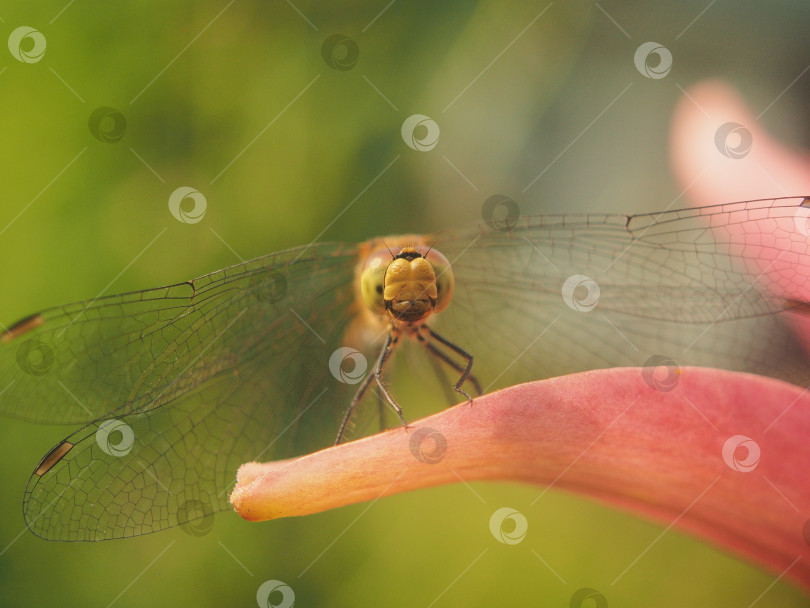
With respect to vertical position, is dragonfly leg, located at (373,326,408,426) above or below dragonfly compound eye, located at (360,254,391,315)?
below

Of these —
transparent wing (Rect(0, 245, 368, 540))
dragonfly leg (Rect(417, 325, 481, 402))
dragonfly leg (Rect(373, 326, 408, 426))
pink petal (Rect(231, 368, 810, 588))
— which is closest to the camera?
pink petal (Rect(231, 368, 810, 588))

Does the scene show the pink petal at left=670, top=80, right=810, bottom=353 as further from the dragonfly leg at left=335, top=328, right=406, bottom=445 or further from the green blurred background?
the dragonfly leg at left=335, top=328, right=406, bottom=445

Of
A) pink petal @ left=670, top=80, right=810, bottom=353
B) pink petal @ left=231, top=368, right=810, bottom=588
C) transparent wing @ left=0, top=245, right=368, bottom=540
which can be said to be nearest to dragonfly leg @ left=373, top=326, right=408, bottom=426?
transparent wing @ left=0, top=245, right=368, bottom=540

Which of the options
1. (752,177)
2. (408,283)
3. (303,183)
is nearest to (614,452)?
(408,283)

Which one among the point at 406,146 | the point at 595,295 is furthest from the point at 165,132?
the point at 595,295

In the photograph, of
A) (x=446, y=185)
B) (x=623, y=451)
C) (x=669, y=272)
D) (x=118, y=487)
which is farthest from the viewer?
(x=446, y=185)

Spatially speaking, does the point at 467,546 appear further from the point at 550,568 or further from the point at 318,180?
the point at 318,180

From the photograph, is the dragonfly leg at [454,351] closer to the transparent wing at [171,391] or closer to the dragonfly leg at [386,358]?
the dragonfly leg at [386,358]

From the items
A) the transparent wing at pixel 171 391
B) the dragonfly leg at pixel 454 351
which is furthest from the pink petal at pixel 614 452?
the dragonfly leg at pixel 454 351
